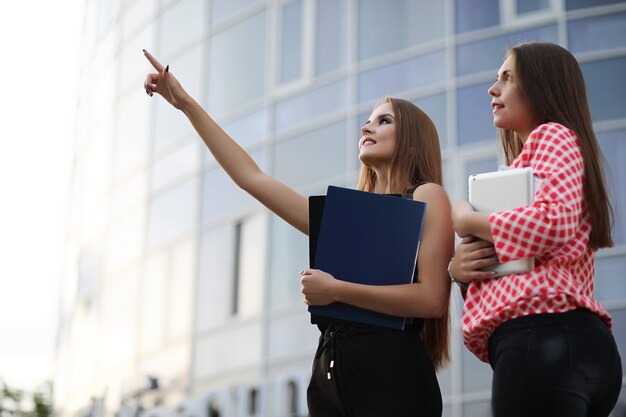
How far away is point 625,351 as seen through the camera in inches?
445

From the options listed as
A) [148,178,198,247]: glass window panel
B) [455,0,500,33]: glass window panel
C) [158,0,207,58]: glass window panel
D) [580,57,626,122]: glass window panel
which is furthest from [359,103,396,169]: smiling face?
[158,0,207,58]: glass window panel

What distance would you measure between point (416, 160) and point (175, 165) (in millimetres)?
13111

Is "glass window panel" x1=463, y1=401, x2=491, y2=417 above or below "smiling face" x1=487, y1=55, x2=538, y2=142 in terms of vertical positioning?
above

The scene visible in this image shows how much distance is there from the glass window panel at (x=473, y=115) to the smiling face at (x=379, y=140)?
8.73 m

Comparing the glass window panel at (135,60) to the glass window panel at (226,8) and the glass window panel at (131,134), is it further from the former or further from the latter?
the glass window panel at (226,8)

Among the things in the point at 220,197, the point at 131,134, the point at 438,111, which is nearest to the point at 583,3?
the point at 438,111

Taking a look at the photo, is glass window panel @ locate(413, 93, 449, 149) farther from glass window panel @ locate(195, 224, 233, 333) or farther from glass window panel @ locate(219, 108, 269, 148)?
glass window panel @ locate(195, 224, 233, 333)

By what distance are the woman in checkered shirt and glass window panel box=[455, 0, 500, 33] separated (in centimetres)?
983

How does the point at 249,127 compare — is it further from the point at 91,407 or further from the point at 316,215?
the point at 316,215

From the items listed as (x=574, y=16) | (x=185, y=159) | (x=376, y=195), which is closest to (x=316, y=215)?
(x=376, y=195)

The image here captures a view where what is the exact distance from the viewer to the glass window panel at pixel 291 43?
48.9ft

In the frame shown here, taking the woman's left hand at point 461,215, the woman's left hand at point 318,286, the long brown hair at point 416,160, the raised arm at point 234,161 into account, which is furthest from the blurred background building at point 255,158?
the woman's left hand at point 461,215

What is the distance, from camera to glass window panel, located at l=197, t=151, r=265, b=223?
15.2 meters

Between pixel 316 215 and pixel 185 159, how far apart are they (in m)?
13.1
